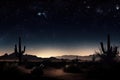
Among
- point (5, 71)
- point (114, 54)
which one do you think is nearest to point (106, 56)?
point (114, 54)

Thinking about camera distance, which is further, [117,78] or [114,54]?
[114,54]

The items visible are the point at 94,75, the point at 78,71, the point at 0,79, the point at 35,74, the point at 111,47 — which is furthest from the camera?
the point at 111,47

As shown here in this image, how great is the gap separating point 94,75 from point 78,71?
3668 mm

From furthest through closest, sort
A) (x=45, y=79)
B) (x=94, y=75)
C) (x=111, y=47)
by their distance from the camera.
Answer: (x=111, y=47) → (x=94, y=75) → (x=45, y=79)

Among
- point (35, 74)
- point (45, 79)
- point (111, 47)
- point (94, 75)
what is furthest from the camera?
point (111, 47)

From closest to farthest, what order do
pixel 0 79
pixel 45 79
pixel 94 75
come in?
pixel 0 79
pixel 45 79
pixel 94 75

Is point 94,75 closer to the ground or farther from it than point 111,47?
closer to the ground

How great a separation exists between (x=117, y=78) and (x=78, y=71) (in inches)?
268

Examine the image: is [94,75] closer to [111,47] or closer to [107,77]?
[107,77]

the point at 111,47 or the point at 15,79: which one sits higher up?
the point at 111,47

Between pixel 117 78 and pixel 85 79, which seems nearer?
pixel 117 78

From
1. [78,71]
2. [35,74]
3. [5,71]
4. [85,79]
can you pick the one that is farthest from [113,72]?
[5,71]

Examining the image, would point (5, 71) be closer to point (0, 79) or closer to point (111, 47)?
point (0, 79)

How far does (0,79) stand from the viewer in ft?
53.0
